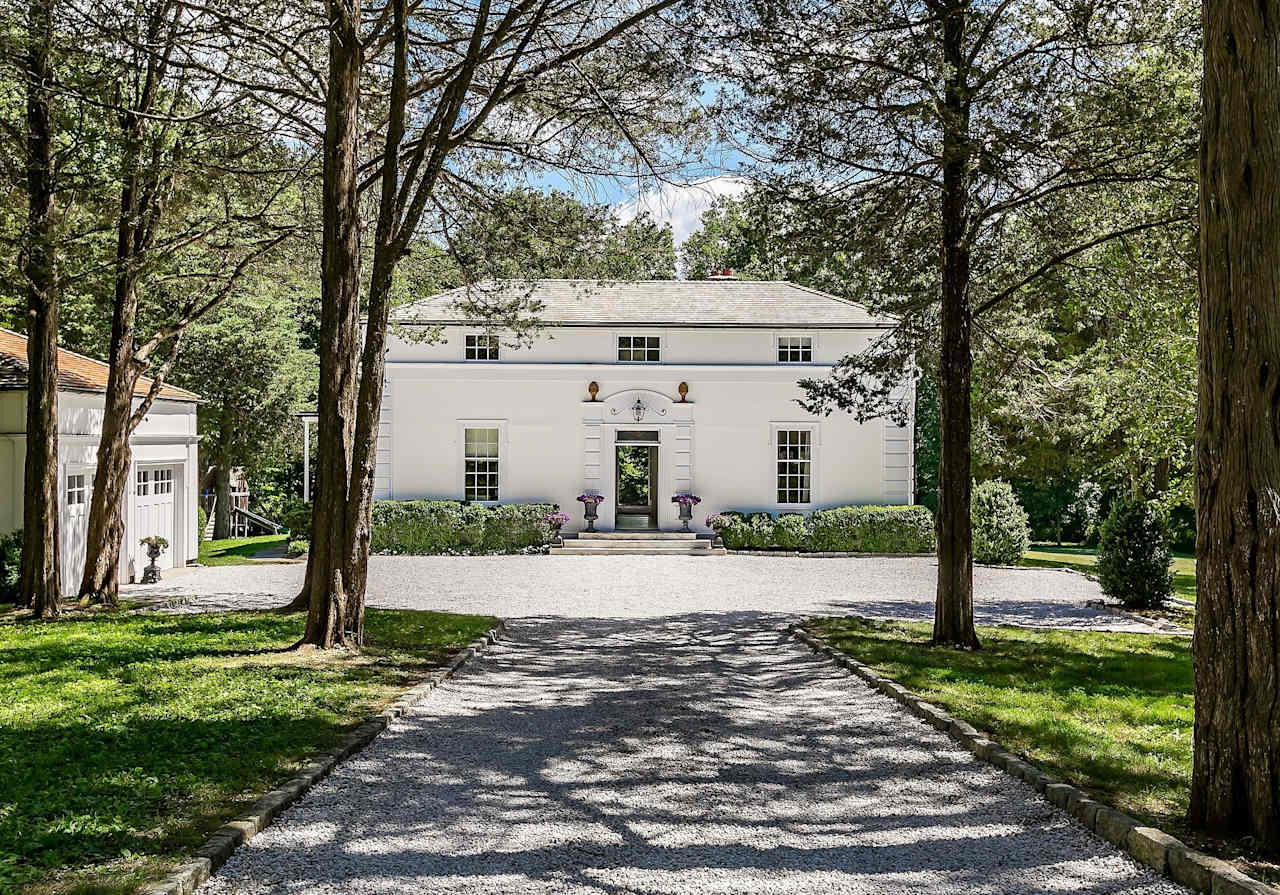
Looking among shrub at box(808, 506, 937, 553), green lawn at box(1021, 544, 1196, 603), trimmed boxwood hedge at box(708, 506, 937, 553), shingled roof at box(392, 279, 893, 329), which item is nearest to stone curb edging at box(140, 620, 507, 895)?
green lawn at box(1021, 544, 1196, 603)

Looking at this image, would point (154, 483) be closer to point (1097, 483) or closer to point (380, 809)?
point (380, 809)

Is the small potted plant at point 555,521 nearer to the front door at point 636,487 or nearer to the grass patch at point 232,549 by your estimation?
the front door at point 636,487

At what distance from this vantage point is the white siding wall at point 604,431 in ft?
84.8

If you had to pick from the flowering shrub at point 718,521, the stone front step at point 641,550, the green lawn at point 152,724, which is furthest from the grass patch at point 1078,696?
the flowering shrub at point 718,521

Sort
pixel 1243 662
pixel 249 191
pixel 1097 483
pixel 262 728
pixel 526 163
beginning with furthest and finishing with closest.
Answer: pixel 1097 483
pixel 249 191
pixel 526 163
pixel 262 728
pixel 1243 662

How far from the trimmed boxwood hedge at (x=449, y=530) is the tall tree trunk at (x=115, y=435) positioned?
9.29m

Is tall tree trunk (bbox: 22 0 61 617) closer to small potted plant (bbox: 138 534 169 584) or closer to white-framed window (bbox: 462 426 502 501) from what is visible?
small potted plant (bbox: 138 534 169 584)

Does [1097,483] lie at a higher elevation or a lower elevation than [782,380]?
lower

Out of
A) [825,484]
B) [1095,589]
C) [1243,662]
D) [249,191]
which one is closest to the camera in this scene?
[1243,662]

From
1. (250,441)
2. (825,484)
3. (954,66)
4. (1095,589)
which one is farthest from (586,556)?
(954,66)

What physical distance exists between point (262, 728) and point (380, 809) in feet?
6.06

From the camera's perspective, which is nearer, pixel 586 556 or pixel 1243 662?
pixel 1243 662

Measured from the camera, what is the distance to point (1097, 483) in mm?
29781

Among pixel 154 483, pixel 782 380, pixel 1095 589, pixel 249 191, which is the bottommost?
pixel 1095 589
